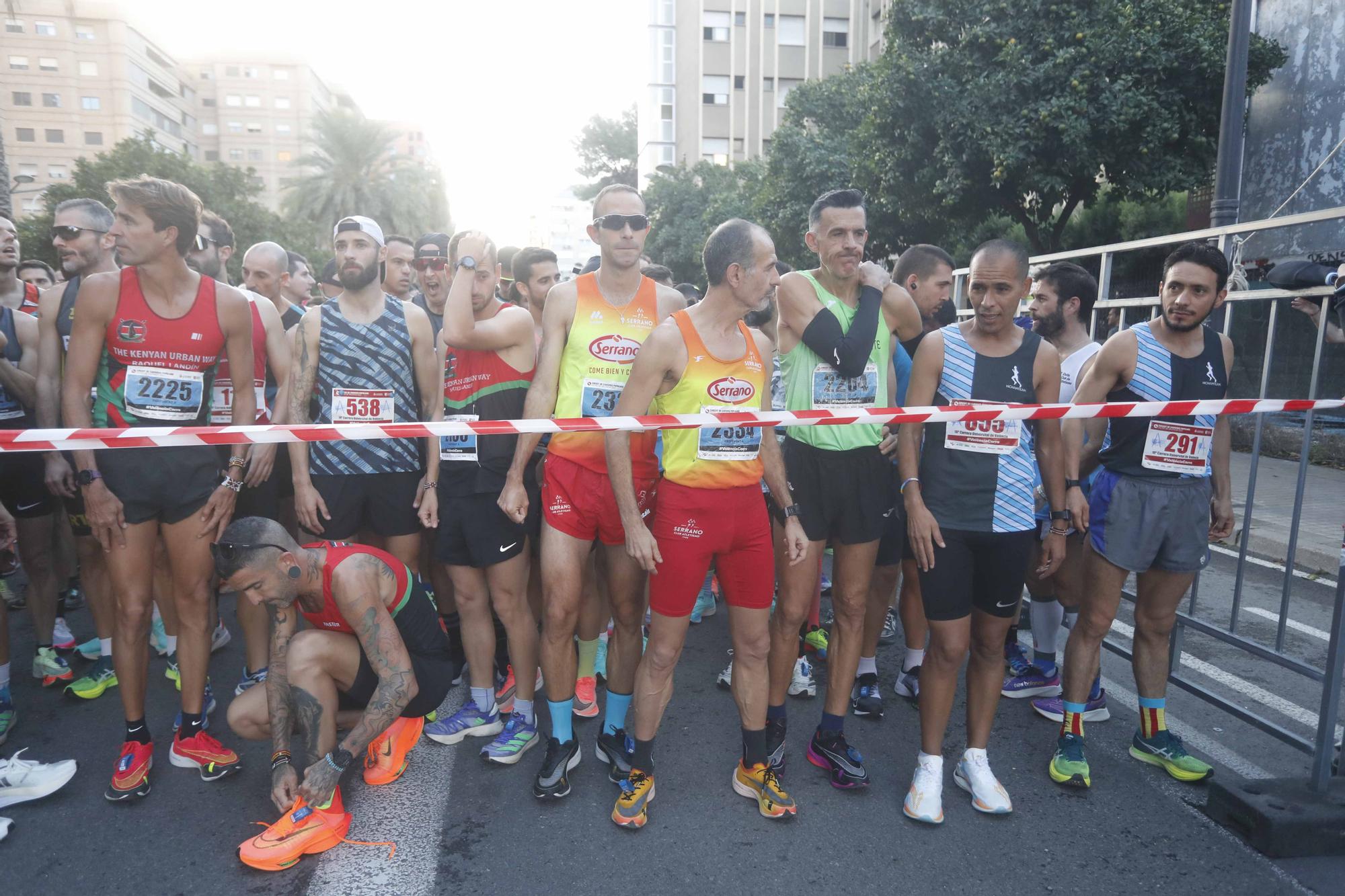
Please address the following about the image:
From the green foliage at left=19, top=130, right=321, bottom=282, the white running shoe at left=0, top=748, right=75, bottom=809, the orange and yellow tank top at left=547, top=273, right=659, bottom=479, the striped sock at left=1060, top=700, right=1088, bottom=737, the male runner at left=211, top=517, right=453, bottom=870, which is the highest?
the green foliage at left=19, top=130, right=321, bottom=282

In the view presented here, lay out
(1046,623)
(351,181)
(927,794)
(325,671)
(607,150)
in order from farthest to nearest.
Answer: (607,150) → (351,181) → (1046,623) → (325,671) → (927,794)

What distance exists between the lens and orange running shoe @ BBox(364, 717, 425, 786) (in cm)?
339

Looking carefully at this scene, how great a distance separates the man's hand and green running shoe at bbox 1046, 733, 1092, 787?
2943mm

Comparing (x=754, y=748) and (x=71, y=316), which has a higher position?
(x=71, y=316)

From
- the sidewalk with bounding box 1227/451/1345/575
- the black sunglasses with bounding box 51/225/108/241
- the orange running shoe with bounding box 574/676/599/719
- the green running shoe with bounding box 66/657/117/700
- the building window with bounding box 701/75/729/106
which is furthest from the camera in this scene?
the building window with bounding box 701/75/729/106

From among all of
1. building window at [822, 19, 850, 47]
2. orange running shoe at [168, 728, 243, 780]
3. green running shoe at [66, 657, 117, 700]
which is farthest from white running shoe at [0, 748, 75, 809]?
building window at [822, 19, 850, 47]

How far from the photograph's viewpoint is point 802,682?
4.30 meters

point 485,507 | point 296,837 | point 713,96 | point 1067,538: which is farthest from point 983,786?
point 713,96

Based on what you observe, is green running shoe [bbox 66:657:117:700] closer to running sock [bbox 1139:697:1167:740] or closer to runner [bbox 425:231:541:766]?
runner [bbox 425:231:541:766]

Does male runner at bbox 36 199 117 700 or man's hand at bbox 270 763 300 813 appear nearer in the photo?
man's hand at bbox 270 763 300 813

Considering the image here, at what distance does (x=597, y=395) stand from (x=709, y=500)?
74 centimetres

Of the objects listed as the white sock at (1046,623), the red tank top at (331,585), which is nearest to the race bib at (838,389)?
the white sock at (1046,623)

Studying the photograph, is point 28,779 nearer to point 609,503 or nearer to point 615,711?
point 615,711

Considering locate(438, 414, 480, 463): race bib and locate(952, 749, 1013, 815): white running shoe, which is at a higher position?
locate(438, 414, 480, 463): race bib
